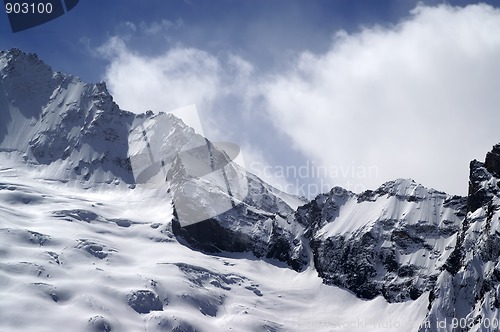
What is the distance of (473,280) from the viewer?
14900 centimetres

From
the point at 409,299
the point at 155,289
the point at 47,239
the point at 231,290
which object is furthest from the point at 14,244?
the point at 409,299

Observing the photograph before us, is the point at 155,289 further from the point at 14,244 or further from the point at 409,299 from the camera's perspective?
the point at 409,299

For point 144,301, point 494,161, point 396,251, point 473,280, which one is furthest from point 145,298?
point 494,161

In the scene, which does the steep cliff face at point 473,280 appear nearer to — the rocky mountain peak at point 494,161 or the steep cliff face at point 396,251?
the rocky mountain peak at point 494,161

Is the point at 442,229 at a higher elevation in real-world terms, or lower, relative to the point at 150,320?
higher

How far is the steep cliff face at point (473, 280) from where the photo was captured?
14025 cm

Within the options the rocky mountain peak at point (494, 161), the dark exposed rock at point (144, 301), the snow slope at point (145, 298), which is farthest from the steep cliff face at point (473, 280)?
the dark exposed rock at point (144, 301)

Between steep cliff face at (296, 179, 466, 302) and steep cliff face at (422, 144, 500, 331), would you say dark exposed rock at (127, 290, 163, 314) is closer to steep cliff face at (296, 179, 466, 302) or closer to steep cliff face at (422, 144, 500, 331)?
steep cliff face at (296, 179, 466, 302)

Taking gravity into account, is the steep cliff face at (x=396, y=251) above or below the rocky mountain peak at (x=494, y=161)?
below

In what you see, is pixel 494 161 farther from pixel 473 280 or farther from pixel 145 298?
pixel 145 298

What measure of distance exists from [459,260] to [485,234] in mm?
8788

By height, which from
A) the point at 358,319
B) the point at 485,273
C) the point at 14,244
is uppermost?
the point at 14,244

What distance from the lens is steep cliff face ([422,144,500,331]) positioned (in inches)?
5522

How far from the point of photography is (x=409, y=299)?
17562cm
